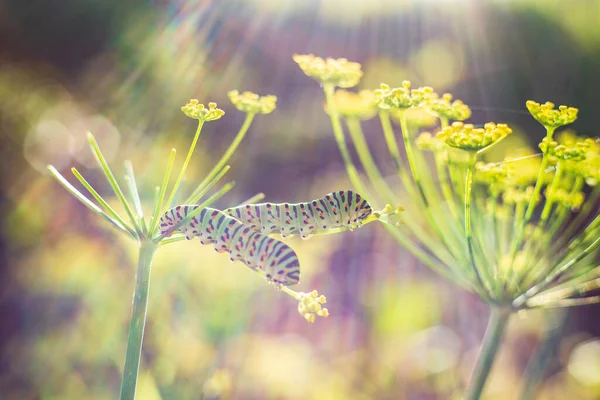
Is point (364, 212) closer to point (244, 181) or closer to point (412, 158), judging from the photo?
point (412, 158)

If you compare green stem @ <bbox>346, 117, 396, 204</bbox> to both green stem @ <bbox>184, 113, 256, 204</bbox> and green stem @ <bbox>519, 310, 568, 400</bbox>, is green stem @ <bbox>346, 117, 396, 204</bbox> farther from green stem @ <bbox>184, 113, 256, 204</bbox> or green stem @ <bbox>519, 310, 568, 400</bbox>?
green stem @ <bbox>519, 310, 568, 400</bbox>

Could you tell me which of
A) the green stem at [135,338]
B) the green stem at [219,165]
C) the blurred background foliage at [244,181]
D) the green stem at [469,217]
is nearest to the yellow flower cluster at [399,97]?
the green stem at [469,217]

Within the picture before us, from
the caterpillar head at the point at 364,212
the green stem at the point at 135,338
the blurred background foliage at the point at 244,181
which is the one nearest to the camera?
the green stem at the point at 135,338

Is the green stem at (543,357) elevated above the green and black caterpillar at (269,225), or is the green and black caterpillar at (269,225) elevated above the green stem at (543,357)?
the green and black caterpillar at (269,225)

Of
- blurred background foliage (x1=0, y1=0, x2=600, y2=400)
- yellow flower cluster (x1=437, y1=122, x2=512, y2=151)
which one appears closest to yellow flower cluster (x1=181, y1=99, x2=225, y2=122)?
yellow flower cluster (x1=437, y1=122, x2=512, y2=151)

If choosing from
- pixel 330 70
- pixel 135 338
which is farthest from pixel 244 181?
pixel 135 338

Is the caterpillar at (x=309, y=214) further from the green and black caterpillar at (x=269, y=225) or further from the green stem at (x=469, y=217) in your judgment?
the green stem at (x=469, y=217)
